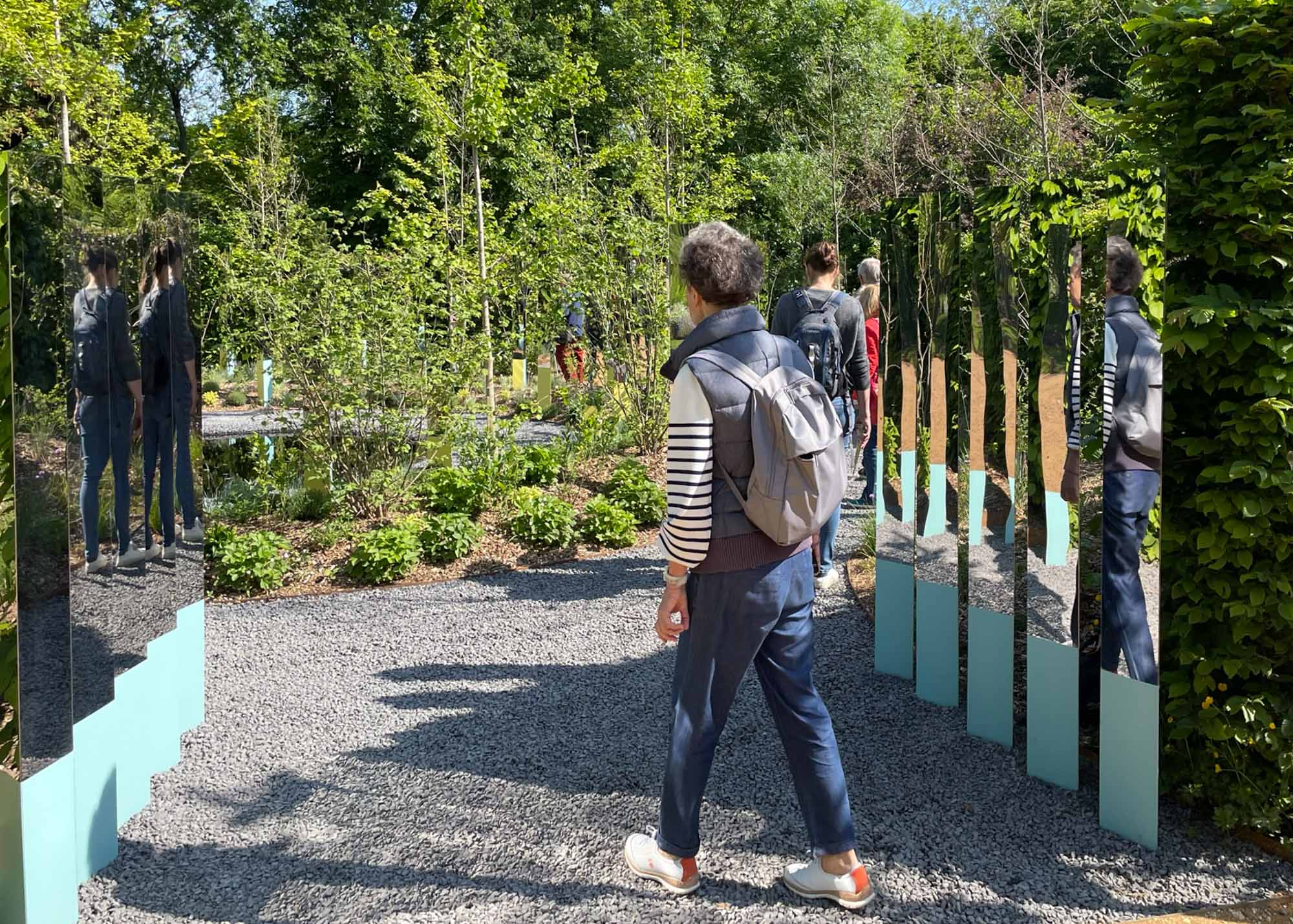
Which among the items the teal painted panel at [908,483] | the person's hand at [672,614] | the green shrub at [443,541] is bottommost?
the green shrub at [443,541]

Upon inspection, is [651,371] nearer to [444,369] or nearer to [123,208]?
[444,369]

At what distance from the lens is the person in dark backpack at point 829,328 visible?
549 cm

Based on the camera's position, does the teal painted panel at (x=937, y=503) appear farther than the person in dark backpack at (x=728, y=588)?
Yes

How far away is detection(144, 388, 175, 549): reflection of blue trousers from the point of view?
3574mm

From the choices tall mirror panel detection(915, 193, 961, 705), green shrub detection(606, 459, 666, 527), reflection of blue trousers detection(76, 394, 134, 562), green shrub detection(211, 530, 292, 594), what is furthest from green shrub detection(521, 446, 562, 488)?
reflection of blue trousers detection(76, 394, 134, 562)

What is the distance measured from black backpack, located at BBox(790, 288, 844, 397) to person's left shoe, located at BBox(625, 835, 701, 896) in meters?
2.97

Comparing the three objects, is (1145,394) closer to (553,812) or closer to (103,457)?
(553,812)

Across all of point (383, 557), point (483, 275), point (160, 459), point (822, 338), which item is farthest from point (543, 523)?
point (160, 459)

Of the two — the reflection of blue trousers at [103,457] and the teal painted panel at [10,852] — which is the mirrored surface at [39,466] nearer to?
the teal painted panel at [10,852]

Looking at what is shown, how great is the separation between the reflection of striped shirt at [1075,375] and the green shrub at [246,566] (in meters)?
5.05

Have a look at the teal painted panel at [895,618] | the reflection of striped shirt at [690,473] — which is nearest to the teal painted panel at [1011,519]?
the teal painted panel at [895,618]

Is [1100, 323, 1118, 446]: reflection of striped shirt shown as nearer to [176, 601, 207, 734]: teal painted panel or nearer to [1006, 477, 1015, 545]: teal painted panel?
[1006, 477, 1015, 545]: teal painted panel

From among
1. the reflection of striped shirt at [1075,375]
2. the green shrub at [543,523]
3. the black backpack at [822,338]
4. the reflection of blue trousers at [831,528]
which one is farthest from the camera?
the green shrub at [543,523]

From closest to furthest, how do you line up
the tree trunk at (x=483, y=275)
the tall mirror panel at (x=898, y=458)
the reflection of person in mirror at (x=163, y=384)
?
the reflection of person in mirror at (x=163, y=384), the tall mirror panel at (x=898, y=458), the tree trunk at (x=483, y=275)
